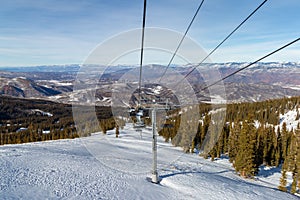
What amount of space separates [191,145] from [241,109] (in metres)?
77.3

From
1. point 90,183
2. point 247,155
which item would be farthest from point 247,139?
point 90,183

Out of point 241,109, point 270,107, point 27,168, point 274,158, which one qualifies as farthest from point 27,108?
point 27,168

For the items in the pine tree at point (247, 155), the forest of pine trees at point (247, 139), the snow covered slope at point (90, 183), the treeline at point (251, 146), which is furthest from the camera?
the forest of pine trees at point (247, 139)

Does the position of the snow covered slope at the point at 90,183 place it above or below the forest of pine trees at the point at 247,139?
above

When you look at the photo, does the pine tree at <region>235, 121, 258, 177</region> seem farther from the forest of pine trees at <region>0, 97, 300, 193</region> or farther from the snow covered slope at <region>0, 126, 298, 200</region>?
the snow covered slope at <region>0, 126, 298, 200</region>

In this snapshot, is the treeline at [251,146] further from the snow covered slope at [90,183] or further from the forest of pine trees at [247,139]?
the snow covered slope at [90,183]

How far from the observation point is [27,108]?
186375 millimetres

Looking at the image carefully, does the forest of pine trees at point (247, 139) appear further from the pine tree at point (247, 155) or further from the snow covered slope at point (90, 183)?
the snow covered slope at point (90, 183)

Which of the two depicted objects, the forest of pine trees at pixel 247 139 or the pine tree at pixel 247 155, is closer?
the pine tree at pixel 247 155

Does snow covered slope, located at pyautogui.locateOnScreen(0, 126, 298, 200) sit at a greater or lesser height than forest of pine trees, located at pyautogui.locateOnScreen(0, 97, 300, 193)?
greater

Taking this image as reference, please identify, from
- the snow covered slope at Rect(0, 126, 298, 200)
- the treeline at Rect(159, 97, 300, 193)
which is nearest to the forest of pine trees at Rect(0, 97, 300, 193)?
the treeline at Rect(159, 97, 300, 193)

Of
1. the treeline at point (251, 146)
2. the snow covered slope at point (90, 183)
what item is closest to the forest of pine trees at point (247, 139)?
the treeline at point (251, 146)

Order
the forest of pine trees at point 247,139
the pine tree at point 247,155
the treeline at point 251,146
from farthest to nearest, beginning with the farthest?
the forest of pine trees at point 247,139, the treeline at point 251,146, the pine tree at point 247,155

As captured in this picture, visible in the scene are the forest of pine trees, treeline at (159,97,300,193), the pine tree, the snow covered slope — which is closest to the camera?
the snow covered slope
